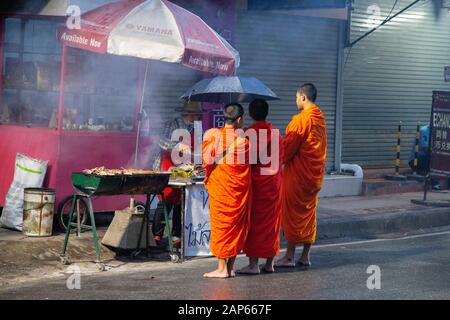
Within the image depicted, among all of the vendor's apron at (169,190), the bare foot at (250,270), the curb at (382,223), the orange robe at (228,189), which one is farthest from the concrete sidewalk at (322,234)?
the orange robe at (228,189)

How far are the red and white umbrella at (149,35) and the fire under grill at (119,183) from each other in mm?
1293

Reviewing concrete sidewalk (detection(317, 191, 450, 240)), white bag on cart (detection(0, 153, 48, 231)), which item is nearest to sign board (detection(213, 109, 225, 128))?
concrete sidewalk (detection(317, 191, 450, 240))

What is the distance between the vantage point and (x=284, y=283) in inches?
323

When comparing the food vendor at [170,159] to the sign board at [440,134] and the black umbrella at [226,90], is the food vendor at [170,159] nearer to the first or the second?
the black umbrella at [226,90]

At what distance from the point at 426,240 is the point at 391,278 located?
318 cm

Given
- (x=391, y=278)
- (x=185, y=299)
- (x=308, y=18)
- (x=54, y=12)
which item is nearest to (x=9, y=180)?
(x=54, y=12)

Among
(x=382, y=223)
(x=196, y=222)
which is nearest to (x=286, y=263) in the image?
(x=196, y=222)

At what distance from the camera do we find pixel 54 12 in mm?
10266

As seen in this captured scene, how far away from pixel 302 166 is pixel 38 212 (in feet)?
9.80

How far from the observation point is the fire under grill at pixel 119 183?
866 centimetres

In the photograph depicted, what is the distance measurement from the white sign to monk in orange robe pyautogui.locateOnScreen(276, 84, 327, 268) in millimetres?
1048

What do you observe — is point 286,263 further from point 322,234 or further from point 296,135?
point 322,234

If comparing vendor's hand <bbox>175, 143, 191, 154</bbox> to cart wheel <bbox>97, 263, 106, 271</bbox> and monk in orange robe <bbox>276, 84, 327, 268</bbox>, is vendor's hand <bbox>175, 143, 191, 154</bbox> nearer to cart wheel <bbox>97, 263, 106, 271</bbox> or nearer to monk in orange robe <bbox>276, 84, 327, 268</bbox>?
monk in orange robe <bbox>276, 84, 327, 268</bbox>

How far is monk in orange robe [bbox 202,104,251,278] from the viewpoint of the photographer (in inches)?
326
